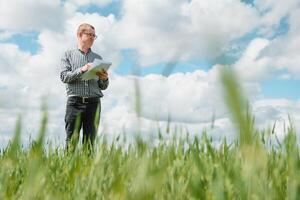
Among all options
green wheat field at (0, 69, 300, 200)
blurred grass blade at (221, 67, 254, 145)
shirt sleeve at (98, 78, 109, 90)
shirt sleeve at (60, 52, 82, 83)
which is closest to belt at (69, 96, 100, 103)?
shirt sleeve at (98, 78, 109, 90)

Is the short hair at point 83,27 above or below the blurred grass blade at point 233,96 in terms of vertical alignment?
above

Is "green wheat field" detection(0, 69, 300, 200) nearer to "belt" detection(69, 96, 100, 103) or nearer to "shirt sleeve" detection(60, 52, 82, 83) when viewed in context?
"shirt sleeve" detection(60, 52, 82, 83)

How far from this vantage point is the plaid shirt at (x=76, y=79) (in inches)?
218

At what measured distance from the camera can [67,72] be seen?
5.60 m

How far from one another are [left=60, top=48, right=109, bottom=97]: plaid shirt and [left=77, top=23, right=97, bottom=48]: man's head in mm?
131

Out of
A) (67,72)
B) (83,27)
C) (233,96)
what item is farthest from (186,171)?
(83,27)

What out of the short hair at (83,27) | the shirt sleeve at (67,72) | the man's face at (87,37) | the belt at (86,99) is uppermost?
the short hair at (83,27)

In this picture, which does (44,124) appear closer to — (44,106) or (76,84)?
(44,106)

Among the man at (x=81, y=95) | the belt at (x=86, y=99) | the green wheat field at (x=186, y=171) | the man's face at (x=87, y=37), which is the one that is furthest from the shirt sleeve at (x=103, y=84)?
the green wheat field at (x=186, y=171)

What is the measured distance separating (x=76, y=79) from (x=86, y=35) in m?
0.66

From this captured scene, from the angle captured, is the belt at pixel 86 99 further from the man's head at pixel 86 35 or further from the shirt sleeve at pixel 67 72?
the man's head at pixel 86 35

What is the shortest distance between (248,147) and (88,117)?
16.8 feet

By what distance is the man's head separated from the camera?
19.1 ft

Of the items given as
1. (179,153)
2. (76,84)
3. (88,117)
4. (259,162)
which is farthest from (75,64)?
(259,162)
